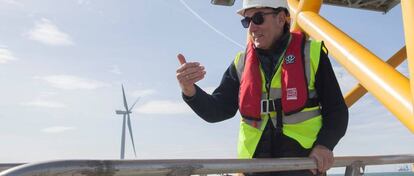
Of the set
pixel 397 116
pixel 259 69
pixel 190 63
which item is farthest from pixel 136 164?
pixel 397 116

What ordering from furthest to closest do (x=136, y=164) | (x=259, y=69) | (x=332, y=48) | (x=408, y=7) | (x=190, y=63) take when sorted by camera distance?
(x=332, y=48) < (x=259, y=69) < (x=190, y=63) < (x=408, y=7) < (x=136, y=164)

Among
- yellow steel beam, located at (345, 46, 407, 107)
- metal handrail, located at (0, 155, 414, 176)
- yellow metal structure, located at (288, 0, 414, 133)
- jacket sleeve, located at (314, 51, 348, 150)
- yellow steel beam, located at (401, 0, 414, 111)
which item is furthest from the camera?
yellow steel beam, located at (345, 46, 407, 107)

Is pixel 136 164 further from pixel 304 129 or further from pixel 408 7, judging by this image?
pixel 408 7

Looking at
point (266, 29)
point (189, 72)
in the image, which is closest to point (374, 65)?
point (266, 29)

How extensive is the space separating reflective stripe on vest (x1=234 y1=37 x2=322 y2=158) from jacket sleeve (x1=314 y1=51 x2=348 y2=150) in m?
0.04

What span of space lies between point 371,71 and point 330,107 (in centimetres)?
107

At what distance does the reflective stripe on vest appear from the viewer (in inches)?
142

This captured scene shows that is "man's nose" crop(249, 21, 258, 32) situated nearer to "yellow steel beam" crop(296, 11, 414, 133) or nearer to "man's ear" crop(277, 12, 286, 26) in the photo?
"man's ear" crop(277, 12, 286, 26)

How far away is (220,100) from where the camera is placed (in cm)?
421

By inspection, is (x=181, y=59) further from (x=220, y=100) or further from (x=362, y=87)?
(x=362, y=87)

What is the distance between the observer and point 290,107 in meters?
3.62

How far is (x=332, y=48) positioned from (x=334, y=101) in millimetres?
1936

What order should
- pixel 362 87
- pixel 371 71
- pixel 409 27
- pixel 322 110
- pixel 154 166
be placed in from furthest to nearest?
pixel 362 87, pixel 371 71, pixel 322 110, pixel 409 27, pixel 154 166

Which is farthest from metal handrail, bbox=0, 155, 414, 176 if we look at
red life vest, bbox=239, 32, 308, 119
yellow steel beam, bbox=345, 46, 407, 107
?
yellow steel beam, bbox=345, 46, 407, 107
